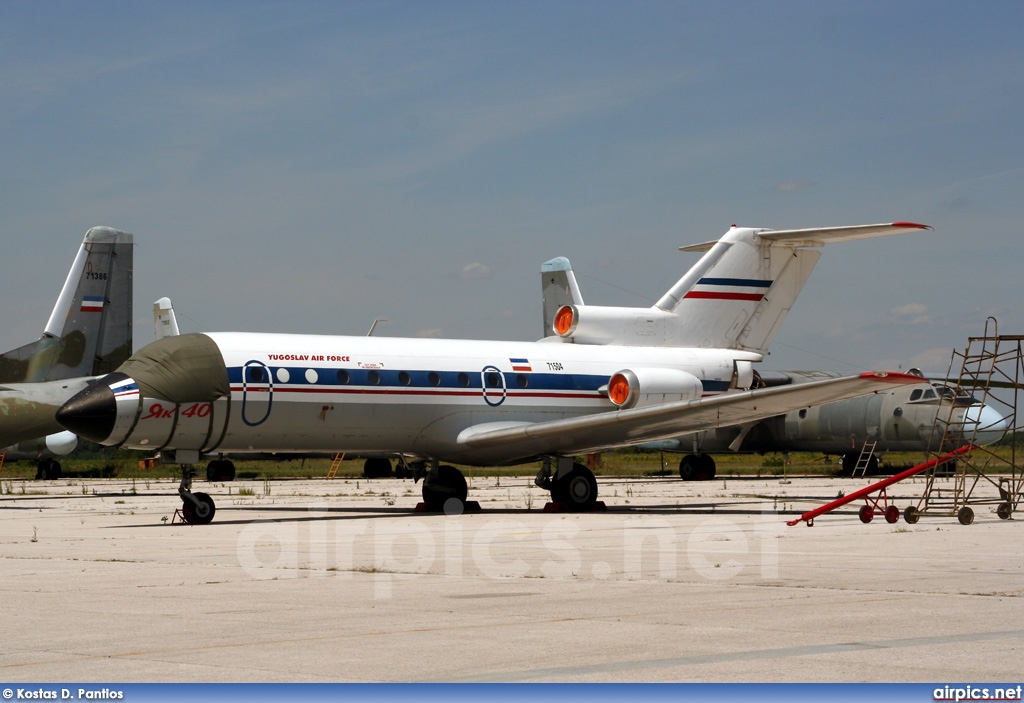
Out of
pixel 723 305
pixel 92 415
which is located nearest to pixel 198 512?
pixel 92 415

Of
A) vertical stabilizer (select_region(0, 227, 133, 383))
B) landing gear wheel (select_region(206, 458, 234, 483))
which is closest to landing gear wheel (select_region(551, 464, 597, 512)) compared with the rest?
vertical stabilizer (select_region(0, 227, 133, 383))

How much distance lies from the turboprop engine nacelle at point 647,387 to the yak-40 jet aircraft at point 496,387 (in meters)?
0.03

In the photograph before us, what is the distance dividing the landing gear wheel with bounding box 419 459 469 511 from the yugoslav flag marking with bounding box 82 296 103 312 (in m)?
14.5

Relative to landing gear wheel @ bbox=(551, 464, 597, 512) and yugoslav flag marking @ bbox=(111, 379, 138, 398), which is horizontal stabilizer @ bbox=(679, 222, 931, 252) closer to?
landing gear wheel @ bbox=(551, 464, 597, 512)

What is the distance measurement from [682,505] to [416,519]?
736cm

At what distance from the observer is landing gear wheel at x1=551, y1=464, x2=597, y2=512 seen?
2445cm

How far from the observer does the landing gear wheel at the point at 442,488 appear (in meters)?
25.2

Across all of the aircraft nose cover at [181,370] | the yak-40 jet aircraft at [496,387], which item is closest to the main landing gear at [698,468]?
the yak-40 jet aircraft at [496,387]

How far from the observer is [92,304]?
35.2m

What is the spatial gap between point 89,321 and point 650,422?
745 inches

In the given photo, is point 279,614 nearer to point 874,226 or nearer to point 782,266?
point 874,226

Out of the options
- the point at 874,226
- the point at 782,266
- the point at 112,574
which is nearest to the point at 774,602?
the point at 112,574

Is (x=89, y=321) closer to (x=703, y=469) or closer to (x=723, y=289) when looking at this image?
(x=723, y=289)

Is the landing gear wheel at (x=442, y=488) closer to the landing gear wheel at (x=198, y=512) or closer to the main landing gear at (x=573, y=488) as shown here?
the main landing gear at (x=573, y=488)
